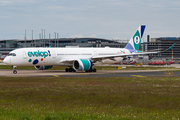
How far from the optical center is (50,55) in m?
47.4

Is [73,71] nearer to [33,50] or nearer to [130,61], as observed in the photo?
[33,50]

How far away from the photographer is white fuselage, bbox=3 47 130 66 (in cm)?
4444

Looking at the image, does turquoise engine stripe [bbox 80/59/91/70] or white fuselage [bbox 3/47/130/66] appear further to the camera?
turquoise engine stripe [bbox 80/59/91/70]

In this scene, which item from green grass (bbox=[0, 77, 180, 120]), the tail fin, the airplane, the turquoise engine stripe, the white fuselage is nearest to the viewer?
green grass (bbox=[0, 77, 180, 120])

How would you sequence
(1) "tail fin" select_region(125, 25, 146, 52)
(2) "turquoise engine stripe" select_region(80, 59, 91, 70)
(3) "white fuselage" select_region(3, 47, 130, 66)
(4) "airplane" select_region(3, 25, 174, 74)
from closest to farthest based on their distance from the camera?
(3) "white fuselage" select_region(3, 47, 130, 66)
(4) "airplane" select_region(3, 25, 174, 74)
(2) "turquoise engine stripe" select_region(80, 59, 91, 70)
(1) "tail fin" select_region(125, 25, 146, 52)

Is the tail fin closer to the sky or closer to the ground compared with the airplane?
closer to the sky

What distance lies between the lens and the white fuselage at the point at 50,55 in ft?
146

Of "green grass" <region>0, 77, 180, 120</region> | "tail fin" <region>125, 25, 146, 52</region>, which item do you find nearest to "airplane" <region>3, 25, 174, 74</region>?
"tail fin" <region>125, 25, 146, 52</region>

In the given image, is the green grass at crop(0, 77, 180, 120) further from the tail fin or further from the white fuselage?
the tail fin

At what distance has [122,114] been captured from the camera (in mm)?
13719

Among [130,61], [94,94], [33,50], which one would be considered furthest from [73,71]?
[130,61]

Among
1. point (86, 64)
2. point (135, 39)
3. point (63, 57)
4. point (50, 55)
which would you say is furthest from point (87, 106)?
point (135, 39)

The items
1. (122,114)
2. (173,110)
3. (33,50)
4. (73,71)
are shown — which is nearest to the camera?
(122,114)

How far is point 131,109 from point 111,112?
142cm
